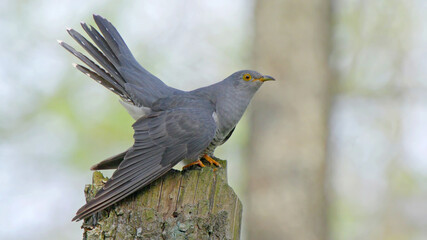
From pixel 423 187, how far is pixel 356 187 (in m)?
1.76

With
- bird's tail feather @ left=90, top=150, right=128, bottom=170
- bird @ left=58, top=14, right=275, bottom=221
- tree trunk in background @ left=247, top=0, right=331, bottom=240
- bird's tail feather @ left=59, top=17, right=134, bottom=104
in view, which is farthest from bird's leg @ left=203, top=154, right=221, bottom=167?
tree trunk in background @ left=247, top=0, right=331, bottom=240

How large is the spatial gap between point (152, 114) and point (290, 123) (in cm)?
251

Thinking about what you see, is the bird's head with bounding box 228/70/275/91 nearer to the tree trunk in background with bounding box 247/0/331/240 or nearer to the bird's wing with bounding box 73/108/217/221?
the bird's wing with bounding box 73/108/217/221

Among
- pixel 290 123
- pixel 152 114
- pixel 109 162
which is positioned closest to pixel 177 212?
pixel 109 162

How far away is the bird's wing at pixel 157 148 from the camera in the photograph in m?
3.15

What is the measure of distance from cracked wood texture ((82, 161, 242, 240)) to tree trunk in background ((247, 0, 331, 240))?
9.07 feet

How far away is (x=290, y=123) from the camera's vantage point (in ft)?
20.0

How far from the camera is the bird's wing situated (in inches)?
124

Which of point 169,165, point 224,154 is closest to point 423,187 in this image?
point 224,154

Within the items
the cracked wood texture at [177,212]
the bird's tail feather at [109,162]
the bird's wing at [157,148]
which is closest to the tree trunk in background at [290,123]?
the bird's wing at [157,148]

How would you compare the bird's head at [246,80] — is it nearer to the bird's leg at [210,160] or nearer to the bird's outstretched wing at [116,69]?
the bird's outstretched wing at [116,69]

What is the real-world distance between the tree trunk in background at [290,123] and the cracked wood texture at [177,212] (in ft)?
9.07

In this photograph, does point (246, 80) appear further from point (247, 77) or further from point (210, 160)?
point (210, 160)

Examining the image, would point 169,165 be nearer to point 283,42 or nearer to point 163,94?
point 163,94
